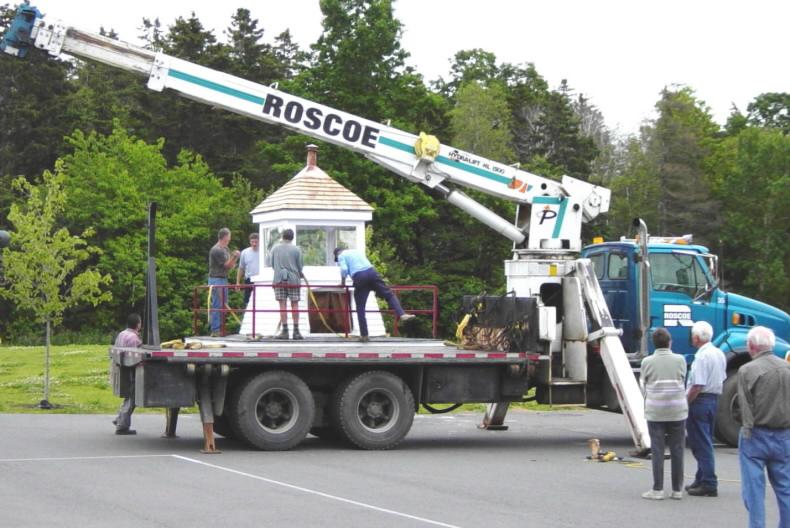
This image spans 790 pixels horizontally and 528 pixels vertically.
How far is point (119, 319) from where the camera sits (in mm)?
58031

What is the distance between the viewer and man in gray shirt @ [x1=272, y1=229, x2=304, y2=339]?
63.0ft

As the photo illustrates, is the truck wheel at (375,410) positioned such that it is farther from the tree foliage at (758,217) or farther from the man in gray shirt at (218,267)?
the tree foliage at (758,217)

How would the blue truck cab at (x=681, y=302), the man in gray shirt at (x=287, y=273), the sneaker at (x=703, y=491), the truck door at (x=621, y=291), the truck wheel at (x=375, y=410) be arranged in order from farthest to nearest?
the truck door at (x=621, y=291), the blue truck cab at (x=681, y=302), the man in gray shirt at (x=287, y=273), the truck wheel at (x=375, y=410), the sneaker at (x=703, y=491)

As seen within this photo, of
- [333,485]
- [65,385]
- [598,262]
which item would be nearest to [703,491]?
[333,485]

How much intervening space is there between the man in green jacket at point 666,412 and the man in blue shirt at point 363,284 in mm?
5797

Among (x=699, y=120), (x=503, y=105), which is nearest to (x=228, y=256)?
(x=503, y=105)

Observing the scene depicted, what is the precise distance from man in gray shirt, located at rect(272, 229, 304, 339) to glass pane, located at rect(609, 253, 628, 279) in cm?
513

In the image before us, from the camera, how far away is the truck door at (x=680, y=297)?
20.1 metres

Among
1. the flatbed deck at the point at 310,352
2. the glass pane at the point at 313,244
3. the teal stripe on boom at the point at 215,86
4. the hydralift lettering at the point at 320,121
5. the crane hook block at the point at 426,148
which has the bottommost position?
the flatbed deck at the point at 310,352

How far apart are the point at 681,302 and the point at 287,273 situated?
6362mm

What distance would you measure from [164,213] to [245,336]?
4103cm

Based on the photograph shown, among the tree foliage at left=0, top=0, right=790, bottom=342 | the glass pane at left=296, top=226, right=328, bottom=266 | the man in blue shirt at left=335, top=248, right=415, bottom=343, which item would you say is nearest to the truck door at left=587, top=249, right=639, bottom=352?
the man in blue shirt at left=335, top=248, right=415, bottom=343

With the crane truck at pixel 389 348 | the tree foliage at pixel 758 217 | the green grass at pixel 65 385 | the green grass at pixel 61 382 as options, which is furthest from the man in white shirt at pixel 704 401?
the tree foliage at pixel 758 217

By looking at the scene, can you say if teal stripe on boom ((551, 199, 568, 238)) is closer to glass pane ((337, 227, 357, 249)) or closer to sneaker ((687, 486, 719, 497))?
glass pane ((337, 227, 357, 249))
